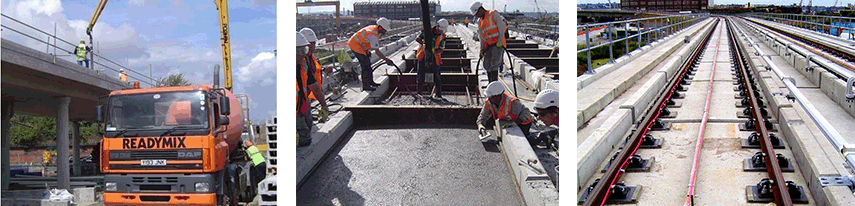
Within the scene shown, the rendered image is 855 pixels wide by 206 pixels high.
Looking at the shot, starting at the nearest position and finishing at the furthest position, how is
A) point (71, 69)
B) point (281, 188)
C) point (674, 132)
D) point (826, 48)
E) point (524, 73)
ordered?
point (281, 188), point (674, 132), point (524, 73), point (71, 69), point (826, 48)

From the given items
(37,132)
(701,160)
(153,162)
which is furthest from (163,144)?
(37,132)

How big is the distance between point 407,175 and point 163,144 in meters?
5.00

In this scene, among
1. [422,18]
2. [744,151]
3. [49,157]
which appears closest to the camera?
[422,18]

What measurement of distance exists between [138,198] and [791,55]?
1148 cm

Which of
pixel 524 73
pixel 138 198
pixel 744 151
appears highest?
pixel 524 73

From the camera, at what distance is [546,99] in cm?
434

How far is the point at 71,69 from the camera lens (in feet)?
44.1

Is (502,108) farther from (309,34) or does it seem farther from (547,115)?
(309,34)

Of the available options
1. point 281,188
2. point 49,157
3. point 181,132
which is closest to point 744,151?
point 281,188

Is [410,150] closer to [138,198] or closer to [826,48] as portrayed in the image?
[138,198]

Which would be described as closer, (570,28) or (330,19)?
(570,28)

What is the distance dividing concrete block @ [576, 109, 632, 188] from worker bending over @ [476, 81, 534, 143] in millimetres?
478

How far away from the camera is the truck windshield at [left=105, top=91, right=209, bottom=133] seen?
6766mm

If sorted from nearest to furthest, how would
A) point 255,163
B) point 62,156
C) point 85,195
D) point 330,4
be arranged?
point 330,4
point 255,163
point 85,195
point 62,156
